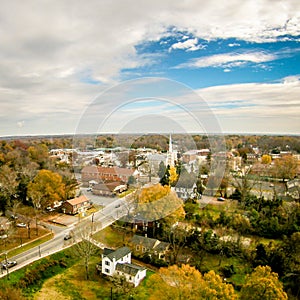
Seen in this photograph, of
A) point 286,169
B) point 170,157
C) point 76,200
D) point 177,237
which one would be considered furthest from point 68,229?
point 286,169

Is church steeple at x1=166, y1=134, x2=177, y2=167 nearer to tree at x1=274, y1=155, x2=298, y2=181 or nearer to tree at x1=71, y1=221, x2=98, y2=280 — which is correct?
tree at x1=71, y1=221, x2=98, y2=280

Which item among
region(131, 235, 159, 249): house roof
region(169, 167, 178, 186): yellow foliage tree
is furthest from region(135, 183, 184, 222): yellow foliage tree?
region(169, 167, 178, 186): yellow foliage tree

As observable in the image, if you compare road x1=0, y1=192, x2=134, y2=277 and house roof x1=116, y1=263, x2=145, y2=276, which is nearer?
house roof x1=116, y1=263, x2=145, y2=276

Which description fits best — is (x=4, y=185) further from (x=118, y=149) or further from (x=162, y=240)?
(x=162, y=240)

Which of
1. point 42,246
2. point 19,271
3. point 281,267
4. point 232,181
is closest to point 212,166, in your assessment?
point 232,181

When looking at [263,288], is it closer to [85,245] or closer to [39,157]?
[85,245]
